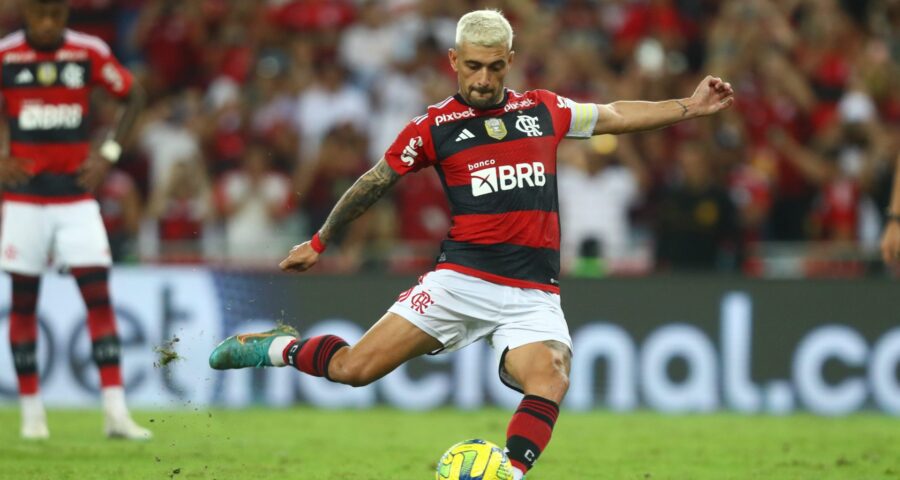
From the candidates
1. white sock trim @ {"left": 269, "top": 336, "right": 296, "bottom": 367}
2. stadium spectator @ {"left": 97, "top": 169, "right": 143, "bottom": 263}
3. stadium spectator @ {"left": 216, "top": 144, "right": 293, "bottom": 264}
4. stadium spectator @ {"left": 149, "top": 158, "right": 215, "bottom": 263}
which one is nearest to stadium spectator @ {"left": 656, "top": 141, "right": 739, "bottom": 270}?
stadium spectator @ {"left": 216, "top": 144, "right": 293, "bottom": 264}

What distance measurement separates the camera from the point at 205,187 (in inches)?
687

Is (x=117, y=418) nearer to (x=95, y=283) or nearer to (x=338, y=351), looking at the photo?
(x=95, y=283)

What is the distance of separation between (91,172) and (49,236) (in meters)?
0.63

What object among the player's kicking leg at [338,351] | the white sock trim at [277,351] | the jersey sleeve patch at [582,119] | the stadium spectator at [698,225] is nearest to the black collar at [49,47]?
the player's kicking leg at [338,351]

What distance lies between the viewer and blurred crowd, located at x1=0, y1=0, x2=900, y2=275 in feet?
53.9

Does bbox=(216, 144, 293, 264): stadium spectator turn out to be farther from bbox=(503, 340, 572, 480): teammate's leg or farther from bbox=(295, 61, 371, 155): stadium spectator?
bbox=(503, 340, 572, 480): teammate's leg

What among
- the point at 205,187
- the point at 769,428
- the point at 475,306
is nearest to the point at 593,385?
the point at 769,428

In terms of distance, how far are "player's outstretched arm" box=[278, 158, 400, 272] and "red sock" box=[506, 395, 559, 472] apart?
1.53 meters

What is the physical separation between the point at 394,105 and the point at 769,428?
6865mm

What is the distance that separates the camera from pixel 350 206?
336 inches

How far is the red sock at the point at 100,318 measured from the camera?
451 inches

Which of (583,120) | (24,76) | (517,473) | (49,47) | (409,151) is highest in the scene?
(49,47)

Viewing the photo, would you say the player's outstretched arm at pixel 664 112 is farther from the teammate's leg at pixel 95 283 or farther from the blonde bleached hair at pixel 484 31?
the teammate's leg at pixel 95 283

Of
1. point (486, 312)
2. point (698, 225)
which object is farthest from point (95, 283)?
point (698, 225)
